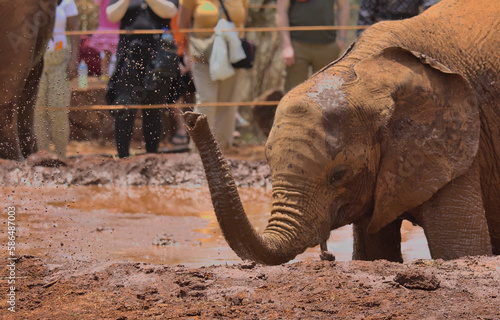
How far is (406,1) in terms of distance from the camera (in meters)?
9.71

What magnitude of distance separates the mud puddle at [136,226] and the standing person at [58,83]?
1.30 meters

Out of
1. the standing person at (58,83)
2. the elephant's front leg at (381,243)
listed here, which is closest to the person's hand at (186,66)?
the standing person at (58,83)

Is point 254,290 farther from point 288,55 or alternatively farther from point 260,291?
point 288,55

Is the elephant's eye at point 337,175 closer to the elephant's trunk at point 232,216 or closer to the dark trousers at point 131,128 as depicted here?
the elephant's trunk at point 232,216

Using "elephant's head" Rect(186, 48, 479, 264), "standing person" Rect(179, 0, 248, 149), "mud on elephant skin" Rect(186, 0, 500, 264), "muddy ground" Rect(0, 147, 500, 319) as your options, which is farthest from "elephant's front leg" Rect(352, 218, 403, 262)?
"standing person" Rect(179, 0, 248, 149)

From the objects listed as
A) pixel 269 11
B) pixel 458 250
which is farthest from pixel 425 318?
pixel 269 11

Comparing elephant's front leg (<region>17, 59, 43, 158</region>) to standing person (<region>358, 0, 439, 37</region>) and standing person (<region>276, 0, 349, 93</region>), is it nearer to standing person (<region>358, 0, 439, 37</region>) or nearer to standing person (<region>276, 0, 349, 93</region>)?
standing person (<region>276, 0, 349, 93</region>)

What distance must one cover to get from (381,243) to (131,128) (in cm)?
506

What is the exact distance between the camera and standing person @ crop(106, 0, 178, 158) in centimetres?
1028

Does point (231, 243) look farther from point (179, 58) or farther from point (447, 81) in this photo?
point (179, 58)

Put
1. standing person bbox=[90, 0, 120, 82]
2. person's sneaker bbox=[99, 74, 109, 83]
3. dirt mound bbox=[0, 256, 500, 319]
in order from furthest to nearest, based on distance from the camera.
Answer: person's sneaker bbox=[99, 74, 109, 83] < standing person bbox=[90, 0, 120, 82] < dirt mound bbox=[0, 256, 500, 319]

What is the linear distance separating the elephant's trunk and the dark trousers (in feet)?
18.6

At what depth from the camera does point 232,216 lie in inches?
187

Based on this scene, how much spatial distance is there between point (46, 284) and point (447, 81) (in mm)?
2742
